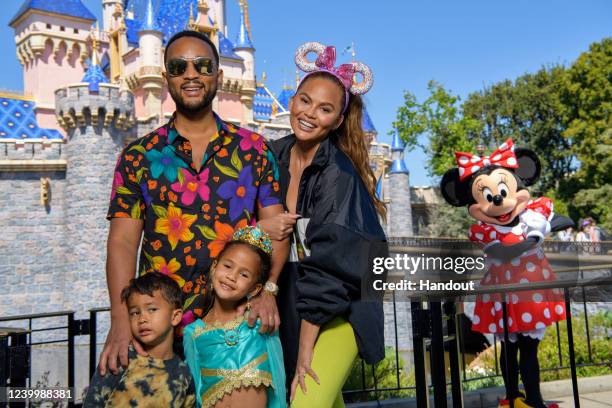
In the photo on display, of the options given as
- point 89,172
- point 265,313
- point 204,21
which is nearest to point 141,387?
point 265,313

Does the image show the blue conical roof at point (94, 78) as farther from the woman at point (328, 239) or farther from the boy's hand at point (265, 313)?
the boy's hand at point (265, 313)

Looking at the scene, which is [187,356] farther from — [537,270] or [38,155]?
[38,155]

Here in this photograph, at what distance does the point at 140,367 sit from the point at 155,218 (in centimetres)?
54

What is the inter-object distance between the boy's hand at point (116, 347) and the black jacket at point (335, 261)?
59 cm

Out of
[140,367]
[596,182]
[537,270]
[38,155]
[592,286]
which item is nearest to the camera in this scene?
[140,367]

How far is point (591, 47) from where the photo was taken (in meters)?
27.4

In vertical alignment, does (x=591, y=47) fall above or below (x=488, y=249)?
above

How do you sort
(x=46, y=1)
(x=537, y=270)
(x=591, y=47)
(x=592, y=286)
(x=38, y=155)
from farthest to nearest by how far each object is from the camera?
1. (x=591, y=47)
2. (x=46, y=1)
3. (x=38, y=155)
4. (x=537, y=270)
5. (x=592, y=286)

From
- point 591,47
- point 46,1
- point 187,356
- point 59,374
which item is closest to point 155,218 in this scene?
point 187,356

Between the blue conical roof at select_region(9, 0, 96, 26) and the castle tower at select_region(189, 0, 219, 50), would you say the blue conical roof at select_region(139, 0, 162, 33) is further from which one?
the blue conical roof at select_region(9, 0, 96, 26)

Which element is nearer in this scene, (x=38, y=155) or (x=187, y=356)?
(x=187, y=356)

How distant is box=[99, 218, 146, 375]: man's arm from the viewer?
6.81 feet

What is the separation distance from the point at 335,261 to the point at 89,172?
14.9 metres

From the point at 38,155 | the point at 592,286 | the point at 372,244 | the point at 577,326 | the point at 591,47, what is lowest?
the point at 577,326
